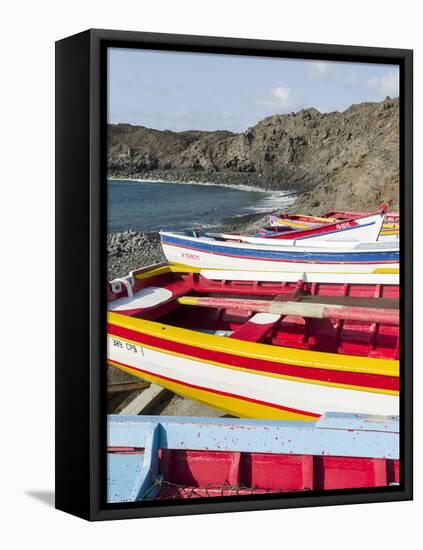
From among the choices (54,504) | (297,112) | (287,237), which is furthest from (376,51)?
(54,504)

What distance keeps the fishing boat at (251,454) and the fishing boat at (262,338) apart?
7 cm

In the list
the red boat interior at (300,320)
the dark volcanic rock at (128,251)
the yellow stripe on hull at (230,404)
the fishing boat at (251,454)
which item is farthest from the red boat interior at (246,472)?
the dark volcanic rock at (128,251)

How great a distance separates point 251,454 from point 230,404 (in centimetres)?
22

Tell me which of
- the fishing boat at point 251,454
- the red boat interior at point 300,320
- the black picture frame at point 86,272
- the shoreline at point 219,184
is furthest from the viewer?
the red boat interior at point 300,320

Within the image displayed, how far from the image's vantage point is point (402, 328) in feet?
17.2

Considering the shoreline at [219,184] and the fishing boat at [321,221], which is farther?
the fishing boat at [321,221]

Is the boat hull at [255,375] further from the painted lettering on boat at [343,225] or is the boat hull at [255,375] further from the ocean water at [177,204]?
the painted lettering on boat at [343,225]

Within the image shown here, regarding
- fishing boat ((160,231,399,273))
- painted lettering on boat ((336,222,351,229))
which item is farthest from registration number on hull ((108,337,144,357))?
painted lettering on boat ((336,222,351,229))

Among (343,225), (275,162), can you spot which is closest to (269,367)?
(343,225)

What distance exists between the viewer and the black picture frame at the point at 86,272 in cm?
461

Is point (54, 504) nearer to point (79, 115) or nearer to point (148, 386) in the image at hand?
point (148, 386)

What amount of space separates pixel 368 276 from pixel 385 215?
0.89 ft

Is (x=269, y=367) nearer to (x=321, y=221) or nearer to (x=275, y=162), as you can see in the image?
(x=321, y=221)

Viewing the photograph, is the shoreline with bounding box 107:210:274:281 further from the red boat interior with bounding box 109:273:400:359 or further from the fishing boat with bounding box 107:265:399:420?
the red boat interior with bounding box 109:273:400:359
